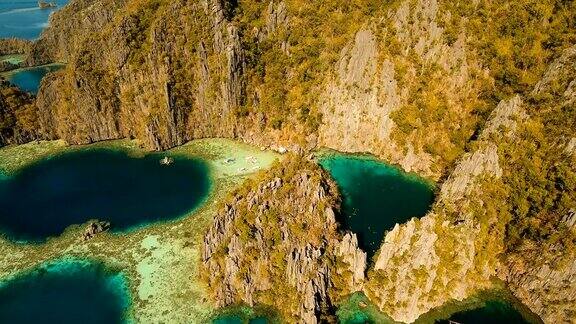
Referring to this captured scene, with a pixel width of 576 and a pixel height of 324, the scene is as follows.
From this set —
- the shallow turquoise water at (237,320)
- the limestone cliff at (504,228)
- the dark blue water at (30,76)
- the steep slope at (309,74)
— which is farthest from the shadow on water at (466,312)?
the dark blue water at (30,76)

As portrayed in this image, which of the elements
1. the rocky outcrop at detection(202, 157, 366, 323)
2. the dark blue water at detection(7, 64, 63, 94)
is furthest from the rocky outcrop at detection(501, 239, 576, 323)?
the dark blue water at detection(7, 64, 63, 94)

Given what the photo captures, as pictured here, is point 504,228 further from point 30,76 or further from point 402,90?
point 30,76

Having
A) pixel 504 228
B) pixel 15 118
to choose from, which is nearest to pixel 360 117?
pixel 504 228

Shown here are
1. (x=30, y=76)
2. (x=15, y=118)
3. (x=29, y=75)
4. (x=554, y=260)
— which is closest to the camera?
(x=554, y=260)

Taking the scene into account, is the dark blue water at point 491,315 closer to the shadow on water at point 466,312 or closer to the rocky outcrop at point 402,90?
the shadow on water at point 466,312

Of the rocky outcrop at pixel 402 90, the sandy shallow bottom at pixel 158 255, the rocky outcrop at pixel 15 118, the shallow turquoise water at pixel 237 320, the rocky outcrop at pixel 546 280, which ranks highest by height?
the rocky outcrop at pixel 402 90
